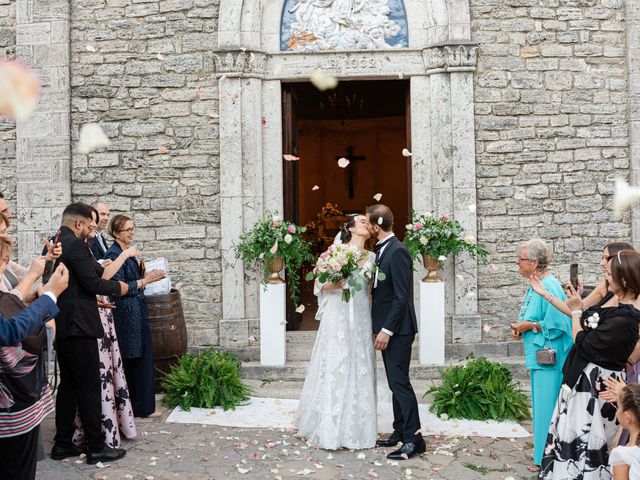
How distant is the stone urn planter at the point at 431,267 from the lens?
23.5 ft

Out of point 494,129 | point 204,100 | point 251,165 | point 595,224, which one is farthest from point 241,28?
point 595,224

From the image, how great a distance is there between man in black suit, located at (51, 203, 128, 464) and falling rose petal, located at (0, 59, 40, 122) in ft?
12.5

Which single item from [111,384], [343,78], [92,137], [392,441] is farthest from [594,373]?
[92,137]

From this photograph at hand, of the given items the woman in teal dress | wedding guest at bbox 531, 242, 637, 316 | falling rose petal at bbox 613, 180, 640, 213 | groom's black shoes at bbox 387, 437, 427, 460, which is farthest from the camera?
falling rose petal at bbox 613, 180, 640, 213

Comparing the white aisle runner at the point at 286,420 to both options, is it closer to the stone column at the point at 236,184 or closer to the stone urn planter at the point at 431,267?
the stone column at the point at 236,184

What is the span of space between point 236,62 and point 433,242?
315cm

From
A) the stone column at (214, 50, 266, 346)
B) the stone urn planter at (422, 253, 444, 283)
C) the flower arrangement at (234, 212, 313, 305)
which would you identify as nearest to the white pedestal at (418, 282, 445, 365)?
the stone urn planter at (422, 253, 444, 283)

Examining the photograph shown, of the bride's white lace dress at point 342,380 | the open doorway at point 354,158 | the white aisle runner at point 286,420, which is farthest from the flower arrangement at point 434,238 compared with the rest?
the open doorway at point 354,158

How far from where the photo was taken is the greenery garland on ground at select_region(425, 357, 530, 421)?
5668mm

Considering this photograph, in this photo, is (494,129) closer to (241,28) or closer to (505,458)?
(241,28)

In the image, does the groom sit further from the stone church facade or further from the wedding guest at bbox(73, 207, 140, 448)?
the stone church facade

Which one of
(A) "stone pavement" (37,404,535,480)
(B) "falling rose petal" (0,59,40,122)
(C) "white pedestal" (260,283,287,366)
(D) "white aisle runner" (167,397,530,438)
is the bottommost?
(A) "stone pavement" (37,404,535,480)

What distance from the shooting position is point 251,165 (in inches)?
299

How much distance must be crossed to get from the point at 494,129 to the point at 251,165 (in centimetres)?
295
